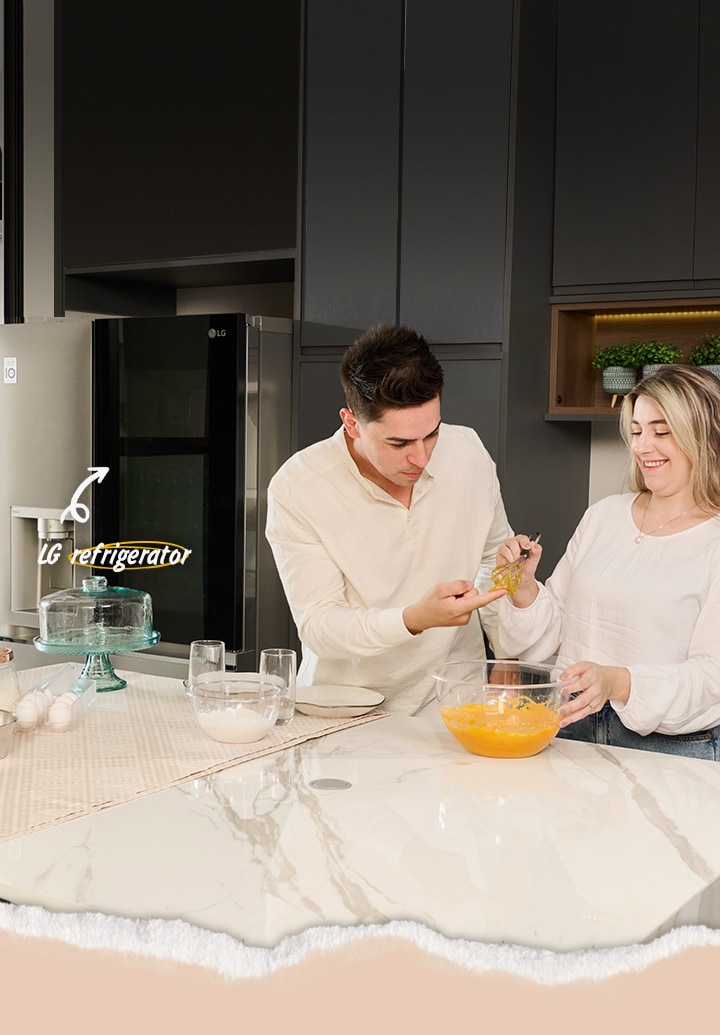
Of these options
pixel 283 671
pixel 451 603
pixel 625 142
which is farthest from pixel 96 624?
pixel 625 142

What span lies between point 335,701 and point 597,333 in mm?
1998

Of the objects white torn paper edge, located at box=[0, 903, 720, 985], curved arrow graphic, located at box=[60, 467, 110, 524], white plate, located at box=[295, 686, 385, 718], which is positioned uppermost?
curved arrow graphic, located at box=[60, 467, 110, 524]

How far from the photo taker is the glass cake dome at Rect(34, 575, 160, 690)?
6.56 feet

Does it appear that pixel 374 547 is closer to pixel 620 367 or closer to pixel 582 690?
pixel 582 690

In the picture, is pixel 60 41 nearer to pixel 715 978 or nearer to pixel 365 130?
pixel 365 130

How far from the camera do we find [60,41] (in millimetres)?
3760

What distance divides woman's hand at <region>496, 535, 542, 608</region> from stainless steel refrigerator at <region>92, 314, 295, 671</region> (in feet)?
3.95

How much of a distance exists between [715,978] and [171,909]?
54 cm

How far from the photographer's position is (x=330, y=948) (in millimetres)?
1050

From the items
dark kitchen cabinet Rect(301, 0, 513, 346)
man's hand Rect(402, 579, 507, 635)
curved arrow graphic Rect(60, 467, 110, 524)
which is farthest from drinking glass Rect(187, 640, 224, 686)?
curved arrow graphic Rect(60, 467, 110, 524)

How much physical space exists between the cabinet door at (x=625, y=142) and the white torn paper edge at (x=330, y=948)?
7.73ft

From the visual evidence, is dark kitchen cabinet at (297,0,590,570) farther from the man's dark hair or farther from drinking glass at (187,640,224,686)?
drinking glass at (187,640,224,686)

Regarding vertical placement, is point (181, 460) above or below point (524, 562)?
above

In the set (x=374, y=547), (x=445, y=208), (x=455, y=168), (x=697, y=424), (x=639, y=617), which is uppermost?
(x=455, y=168)
